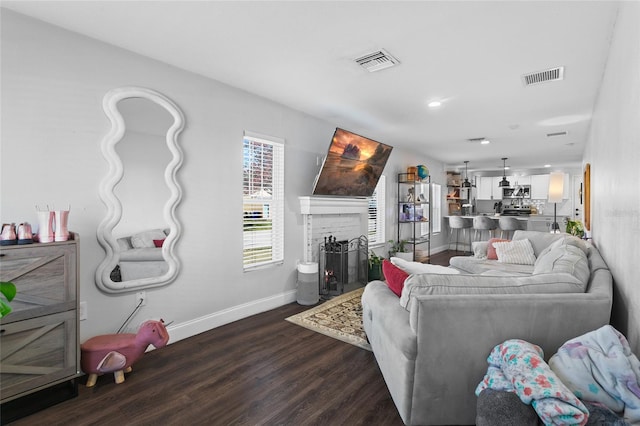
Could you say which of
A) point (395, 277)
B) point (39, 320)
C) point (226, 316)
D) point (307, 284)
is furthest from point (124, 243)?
point (395, 277)

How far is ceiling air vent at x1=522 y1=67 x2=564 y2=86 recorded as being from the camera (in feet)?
9.43

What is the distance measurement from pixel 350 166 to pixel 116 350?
3.33 m

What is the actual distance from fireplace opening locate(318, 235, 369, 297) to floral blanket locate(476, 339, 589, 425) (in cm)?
297

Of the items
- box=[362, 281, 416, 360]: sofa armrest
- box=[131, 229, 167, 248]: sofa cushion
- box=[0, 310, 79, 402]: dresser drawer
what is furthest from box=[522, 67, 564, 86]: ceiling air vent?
box=[0, 310, 79, 402]: dresser drawer

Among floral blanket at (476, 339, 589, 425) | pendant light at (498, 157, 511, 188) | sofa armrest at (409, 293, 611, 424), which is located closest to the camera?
floral blanket at (476, 339, 589, 425)

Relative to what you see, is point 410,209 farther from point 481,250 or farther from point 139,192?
point 139,192

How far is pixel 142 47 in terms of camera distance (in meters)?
2.55

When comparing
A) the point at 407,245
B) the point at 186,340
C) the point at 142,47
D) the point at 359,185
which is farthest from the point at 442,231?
the point at 142,47

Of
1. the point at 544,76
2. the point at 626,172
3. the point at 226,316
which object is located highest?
the point at 544,76

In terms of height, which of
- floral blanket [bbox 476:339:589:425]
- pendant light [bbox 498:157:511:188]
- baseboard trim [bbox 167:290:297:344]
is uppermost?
pendant light [bbox 498:157:511:188]

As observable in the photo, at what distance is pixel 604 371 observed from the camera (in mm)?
1233

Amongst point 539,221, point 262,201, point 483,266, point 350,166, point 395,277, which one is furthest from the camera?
point 539,221

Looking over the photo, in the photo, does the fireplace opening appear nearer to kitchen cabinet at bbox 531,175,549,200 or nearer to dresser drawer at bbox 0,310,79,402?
dresser drawer at bbox 0,310,79,402

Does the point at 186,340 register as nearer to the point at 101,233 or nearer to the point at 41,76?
the point at 101,233
